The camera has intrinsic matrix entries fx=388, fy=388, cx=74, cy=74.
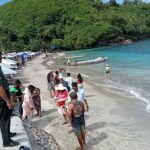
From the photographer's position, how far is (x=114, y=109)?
16844 mm

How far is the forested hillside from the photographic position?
361 feet

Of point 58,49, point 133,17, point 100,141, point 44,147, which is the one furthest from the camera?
point 133,17

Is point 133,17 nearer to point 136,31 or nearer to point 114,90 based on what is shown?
point 136,31

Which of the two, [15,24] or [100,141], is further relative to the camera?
[15,24]

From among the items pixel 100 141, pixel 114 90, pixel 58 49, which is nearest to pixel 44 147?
pixel 100 141

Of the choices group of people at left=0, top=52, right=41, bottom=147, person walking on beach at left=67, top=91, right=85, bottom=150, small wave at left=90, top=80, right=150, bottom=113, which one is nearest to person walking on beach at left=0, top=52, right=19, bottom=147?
group of people at left=0, top=52, right=41, bottom=147

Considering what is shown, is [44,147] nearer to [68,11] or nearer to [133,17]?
[68,11]

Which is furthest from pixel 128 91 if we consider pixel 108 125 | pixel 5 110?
pixel 5 110

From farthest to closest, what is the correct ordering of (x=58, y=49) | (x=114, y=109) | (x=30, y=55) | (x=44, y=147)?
(x=58, y=49) < (x=30, y=55) < (x=114, y=109) < (x=44, y=147)

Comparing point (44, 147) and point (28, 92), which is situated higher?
point (28, 92)

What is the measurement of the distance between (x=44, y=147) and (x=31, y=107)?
336 cm

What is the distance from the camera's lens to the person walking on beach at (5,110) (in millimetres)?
7476

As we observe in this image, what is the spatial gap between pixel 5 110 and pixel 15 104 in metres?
5.36

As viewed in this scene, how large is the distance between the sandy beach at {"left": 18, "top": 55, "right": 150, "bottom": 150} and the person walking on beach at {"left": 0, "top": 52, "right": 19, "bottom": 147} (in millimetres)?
3130
